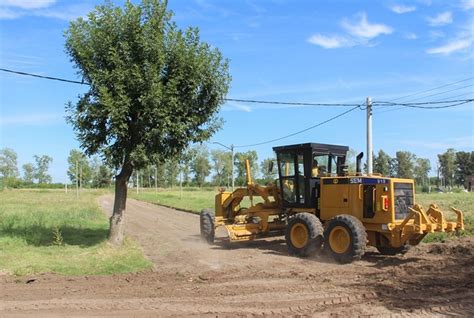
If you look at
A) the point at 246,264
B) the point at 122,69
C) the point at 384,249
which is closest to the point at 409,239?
the point at 384,249

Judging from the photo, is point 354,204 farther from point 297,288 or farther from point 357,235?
point 297,288

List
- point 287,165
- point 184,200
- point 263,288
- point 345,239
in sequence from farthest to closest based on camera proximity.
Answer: point 184,200 → point 287,165 → point 345,239 → point 263,288

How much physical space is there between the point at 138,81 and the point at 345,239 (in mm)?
6636

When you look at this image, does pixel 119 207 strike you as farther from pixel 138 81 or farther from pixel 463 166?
pixel 463 166

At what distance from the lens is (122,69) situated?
13.2 metres

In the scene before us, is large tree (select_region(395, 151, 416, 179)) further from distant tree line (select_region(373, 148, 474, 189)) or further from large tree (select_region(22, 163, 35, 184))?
large tree (select_region(22, 163, 35, 184))

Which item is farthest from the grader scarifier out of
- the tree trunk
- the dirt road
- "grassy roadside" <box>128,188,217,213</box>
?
"grassy roadside" <box>128,188,217,213</box>

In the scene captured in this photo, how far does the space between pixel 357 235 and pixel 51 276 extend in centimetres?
704

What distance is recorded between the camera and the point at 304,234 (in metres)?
14.1

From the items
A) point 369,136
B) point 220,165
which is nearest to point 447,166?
point 220,165

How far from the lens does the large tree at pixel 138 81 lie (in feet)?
43.2

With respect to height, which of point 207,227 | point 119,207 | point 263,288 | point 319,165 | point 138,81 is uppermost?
point 138,81

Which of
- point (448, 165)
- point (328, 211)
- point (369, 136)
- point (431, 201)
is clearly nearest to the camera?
point (328, 211)

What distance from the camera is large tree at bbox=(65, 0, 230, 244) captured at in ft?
43.2
